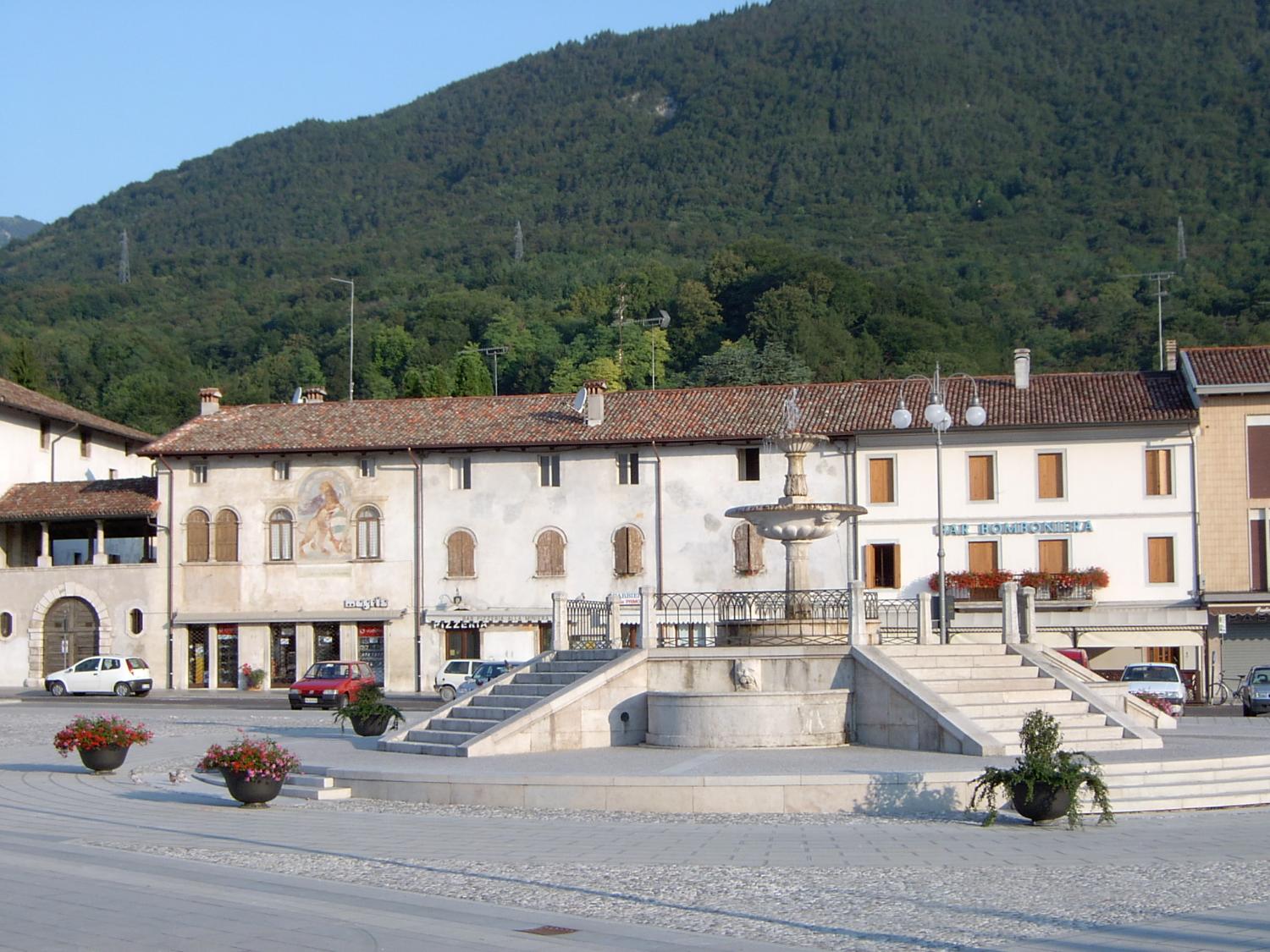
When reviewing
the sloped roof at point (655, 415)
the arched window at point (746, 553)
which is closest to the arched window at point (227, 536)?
the sloped roof at point (655, 415)

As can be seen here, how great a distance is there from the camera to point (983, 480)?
167 ft

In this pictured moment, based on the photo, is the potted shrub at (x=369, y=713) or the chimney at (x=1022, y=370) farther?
the chimney at (x=1022, y=370)

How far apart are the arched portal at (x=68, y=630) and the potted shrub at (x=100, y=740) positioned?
33123mm

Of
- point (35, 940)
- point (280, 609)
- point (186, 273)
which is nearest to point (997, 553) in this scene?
point (280, 609)

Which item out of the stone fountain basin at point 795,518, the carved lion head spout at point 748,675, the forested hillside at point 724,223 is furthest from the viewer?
the forested hillside at point 724,223

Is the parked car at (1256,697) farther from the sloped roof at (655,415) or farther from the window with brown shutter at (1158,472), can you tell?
the sloped roof at (655,415)

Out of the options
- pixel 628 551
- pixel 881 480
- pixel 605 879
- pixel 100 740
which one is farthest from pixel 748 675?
pixel 628 551

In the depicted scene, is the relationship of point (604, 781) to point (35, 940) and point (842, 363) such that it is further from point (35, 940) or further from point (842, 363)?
point (842, 363)

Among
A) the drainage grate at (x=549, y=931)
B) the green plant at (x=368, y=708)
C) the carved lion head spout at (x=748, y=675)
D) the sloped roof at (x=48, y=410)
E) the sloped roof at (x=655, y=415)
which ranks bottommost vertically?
the drainage grate at (x=549, y=931)

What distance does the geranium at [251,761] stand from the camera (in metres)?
19.7

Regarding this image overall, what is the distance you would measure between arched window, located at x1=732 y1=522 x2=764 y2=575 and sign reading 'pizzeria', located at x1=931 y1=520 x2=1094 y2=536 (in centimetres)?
564

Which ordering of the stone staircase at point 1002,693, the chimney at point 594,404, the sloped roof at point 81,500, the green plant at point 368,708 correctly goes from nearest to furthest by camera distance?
1. the stone staircase at point 1002,693
2. the green plant at point 368,708
3. the chimney at point 594,404
4. the sloped roof at point 81,500

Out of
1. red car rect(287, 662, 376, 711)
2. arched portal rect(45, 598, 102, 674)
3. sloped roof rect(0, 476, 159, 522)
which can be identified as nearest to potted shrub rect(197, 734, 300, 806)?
red car rect(287, 662, 376, 711)

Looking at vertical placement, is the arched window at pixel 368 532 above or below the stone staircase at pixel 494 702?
above
